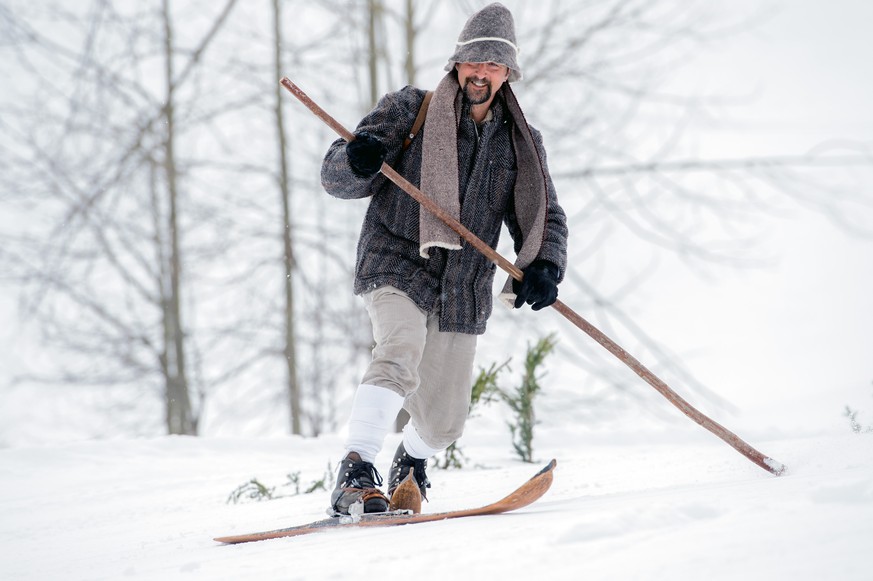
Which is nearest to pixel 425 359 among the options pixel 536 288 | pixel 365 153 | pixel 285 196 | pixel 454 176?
pixel 536 288

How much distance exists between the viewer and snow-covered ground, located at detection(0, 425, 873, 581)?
142 centimetres

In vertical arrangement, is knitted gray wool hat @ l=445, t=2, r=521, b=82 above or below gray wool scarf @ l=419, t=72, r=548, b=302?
above

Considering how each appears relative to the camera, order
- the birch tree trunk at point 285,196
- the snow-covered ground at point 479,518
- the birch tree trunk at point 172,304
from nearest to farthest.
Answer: the snow-covered ground at point 479,518
the birch tree trunk at point 285,196
the birch tree trunk at point 172,304

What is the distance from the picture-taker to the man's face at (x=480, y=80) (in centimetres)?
292

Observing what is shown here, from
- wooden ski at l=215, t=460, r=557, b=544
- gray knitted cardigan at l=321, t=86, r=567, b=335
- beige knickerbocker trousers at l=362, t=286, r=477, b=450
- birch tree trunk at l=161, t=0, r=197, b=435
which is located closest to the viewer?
wooden ski at l=215, t=460, r=557, b=544

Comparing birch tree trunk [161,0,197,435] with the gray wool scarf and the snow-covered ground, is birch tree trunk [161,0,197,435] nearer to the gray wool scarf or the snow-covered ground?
the snow-covered ground

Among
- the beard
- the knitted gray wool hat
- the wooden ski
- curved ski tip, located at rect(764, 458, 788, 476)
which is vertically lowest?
the wooden ski

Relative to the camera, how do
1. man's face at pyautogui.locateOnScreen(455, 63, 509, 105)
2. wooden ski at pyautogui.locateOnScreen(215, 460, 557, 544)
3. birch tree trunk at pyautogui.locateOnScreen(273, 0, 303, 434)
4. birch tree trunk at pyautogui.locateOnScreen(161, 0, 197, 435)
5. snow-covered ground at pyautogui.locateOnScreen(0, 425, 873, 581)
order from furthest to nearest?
birch tree trunk at pyautogui.locateOnScreen(161, 0, 197, 435) → birch tree trunk at pyautogui.locateOnScreen(273, 0, 303, 434) → man's face at pyautogui.locateOnScreen(455, 63, 509, 105) → wooden ski at pyautogui.locateOnScreen(215, 460, 557, 544) → snow-covered ground at pyautogui.locateOnScreen(0, 425, 873, 581)

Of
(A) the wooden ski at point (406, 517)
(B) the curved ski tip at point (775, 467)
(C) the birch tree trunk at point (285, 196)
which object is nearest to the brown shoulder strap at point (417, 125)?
(A) the wooden ski at point (406, 517)

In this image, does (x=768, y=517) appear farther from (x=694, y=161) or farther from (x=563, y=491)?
(x=694, y=161)

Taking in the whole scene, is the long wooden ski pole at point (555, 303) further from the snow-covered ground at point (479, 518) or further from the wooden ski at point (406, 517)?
the wooden ski at point (406, 517)

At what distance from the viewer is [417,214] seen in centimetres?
287

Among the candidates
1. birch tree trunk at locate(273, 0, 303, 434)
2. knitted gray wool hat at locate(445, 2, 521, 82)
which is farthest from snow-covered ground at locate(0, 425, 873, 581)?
birch tree trunk at locate(273, 0, 303, 434)

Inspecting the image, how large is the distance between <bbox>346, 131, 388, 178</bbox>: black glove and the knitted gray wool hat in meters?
0.51
